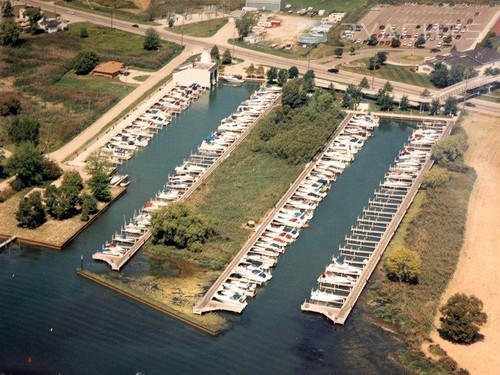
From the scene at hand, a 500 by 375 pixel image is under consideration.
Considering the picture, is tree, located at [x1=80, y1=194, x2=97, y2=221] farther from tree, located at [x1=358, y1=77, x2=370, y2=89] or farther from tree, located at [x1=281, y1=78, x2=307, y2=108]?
tree, located at [x1=358, y1=77, x2=370, y2=89]

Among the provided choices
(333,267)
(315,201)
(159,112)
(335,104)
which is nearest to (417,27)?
(335,104)

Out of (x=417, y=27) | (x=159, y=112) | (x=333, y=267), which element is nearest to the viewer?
(x=333, y=267)

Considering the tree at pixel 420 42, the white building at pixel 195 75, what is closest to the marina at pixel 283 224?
the white building at pixel 195 75

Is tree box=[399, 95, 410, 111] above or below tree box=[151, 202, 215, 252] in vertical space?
below

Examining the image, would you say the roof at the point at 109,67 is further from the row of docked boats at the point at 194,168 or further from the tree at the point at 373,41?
the tree at the point at 373,41

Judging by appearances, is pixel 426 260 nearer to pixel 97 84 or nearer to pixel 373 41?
pixel 97 84

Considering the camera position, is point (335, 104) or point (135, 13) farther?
point (135, 13)

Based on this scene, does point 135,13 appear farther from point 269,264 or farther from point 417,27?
point 269,264

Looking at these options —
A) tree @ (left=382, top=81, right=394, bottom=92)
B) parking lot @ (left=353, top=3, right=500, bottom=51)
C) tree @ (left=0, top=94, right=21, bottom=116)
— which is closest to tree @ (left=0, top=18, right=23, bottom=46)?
tree @ (left=0, top=94, right=21, bottom=116)
